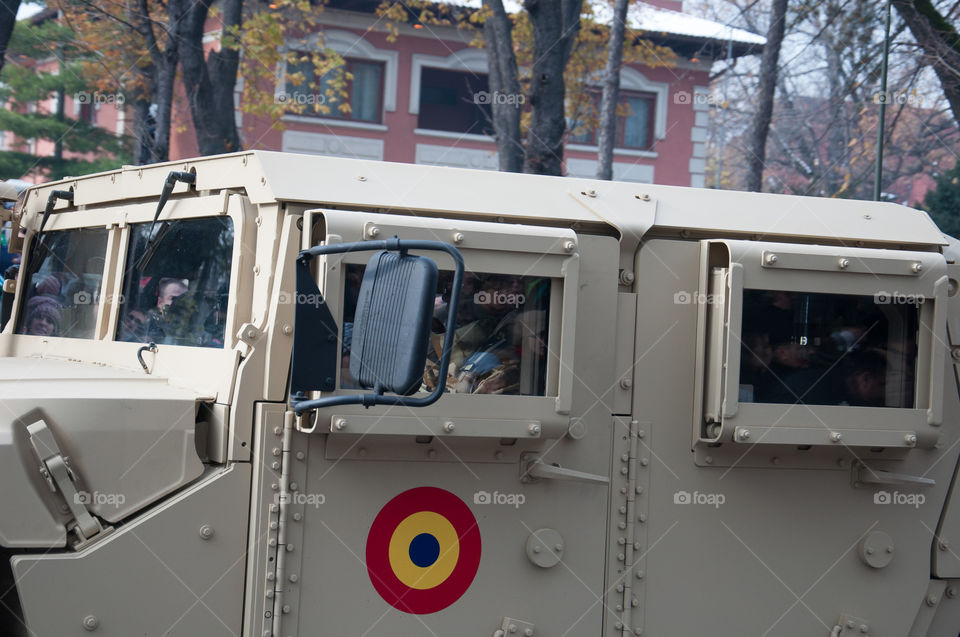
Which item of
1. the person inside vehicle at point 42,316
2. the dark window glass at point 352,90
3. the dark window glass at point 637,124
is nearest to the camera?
the person inside vehicle at point 42,316

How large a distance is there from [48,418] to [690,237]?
6.64 feet

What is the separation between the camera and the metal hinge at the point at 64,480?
2.82m

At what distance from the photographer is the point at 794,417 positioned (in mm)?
3258

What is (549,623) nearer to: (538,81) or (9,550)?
(9,550)

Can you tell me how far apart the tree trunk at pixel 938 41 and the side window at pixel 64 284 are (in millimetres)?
7535

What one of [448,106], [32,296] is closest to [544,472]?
[32,296]

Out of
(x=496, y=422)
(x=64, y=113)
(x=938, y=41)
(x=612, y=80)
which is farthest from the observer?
(x=64, y=113)

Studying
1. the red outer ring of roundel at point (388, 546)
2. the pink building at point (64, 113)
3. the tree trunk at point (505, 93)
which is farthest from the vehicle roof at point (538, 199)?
the pink building at point (64, 113)

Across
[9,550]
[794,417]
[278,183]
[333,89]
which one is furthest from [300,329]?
[333,89]

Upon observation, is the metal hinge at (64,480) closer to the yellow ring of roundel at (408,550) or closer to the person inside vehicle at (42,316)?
the yellow ring of roundel at (408,550)

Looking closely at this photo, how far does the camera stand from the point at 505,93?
10.6 m

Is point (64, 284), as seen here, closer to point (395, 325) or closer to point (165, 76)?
point (395, 325)

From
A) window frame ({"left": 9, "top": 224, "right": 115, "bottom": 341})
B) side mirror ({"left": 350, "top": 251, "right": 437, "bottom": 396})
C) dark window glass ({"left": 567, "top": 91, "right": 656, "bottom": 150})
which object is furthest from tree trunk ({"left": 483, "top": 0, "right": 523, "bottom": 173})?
dark window glass ({"left": 567, "top": 91, "right": 656, "bottom": 150})

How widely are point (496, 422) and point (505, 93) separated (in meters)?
8.04
